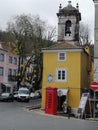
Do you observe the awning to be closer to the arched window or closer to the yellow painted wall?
the yellow painted wall

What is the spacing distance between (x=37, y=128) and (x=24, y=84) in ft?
196

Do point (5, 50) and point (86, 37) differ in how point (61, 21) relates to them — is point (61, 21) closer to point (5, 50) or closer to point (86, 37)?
point (86, 37)

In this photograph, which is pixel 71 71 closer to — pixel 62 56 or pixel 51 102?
pixel 62 56

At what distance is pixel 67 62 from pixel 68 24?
544cm

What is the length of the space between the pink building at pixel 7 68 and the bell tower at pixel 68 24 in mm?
27842

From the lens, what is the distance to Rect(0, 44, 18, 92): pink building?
7769 centimetres

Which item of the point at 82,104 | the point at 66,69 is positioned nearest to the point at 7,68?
the point at 66,69

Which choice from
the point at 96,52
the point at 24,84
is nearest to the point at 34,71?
the point at 24,84

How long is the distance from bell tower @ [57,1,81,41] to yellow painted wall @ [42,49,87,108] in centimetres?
310

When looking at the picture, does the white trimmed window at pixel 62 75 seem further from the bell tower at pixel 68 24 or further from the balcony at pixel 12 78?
the balcony at pixel 12 78

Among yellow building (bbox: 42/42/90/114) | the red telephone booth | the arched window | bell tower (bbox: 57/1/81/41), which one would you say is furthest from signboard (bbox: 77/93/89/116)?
the arched window

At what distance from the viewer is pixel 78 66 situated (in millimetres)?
47250

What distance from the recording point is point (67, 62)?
158 feet

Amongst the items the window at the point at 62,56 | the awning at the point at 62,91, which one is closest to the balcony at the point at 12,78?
the window at the point at 62,56
